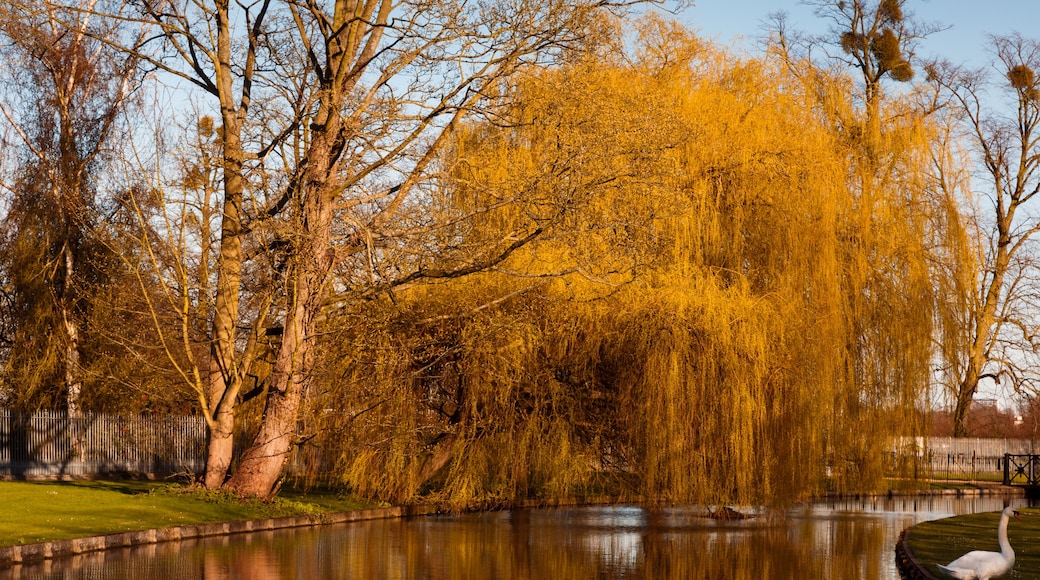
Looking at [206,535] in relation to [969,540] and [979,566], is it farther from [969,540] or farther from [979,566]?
[979,566]

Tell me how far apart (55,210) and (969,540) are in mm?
25660

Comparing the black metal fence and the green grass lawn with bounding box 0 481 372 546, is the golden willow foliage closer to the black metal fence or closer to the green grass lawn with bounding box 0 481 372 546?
the green grass lawn with bounding box 0 481 372 546

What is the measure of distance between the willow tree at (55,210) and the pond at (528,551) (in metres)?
14.1

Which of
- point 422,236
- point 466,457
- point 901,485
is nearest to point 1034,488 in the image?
point 901,485

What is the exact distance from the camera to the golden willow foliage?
23.6 m

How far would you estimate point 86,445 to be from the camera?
33.2m

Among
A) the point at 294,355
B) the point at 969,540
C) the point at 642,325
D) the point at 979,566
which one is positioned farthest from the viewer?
the point at 642,325

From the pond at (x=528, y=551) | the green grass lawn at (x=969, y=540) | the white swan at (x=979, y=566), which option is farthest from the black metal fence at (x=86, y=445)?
the white swan at (x=979, y=566)

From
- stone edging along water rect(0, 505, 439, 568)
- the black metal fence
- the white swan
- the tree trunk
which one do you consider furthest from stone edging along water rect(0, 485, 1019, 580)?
the black metal fence

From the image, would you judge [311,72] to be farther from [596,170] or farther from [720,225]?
[720,225]

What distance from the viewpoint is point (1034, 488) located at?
142ft

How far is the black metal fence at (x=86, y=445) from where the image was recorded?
3234 centimetres

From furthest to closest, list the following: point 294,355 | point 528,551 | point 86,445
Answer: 1. point 86,445
2. point 294,355
3. point 528,551

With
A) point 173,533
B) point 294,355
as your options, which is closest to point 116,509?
point 173,533
